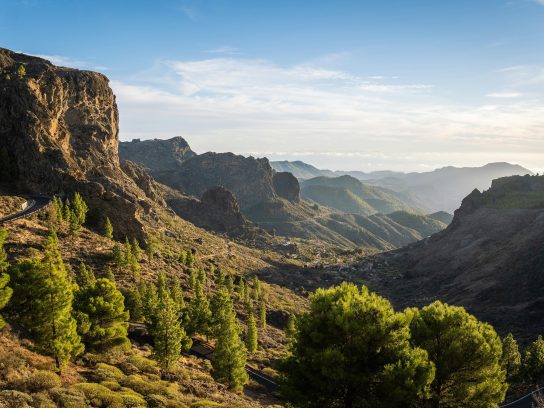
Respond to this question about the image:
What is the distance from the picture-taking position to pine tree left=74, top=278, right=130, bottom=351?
140ft

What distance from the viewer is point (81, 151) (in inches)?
5507

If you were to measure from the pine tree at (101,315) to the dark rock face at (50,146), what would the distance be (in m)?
58.9

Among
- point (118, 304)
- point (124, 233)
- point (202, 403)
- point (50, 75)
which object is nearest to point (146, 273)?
point (124, 233)

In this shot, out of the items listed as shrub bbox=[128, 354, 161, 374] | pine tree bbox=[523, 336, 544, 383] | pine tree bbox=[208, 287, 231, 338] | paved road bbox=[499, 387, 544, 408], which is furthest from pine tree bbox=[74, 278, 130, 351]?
pine tree bbox=[523, 336, 544, 383]

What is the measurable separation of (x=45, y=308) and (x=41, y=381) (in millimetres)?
8030

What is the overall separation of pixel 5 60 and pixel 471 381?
159 m

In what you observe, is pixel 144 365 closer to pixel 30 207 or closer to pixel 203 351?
pixel 203 351

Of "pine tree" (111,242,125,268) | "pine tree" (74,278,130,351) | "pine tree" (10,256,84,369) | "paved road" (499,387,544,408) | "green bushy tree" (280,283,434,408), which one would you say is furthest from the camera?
"pine tree" (111,242,125,268)

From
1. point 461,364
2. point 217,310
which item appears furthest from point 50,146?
point 461,364

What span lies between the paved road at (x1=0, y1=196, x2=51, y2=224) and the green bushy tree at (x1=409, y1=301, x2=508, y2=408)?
3065 inches

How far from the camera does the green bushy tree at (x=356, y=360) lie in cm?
2259

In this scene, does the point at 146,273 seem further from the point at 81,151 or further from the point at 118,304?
the point at 81,151

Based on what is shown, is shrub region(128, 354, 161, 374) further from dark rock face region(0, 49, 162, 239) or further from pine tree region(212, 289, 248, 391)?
dark rock face region(0, 49, 162, 239)

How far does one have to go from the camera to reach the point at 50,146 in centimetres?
10906
